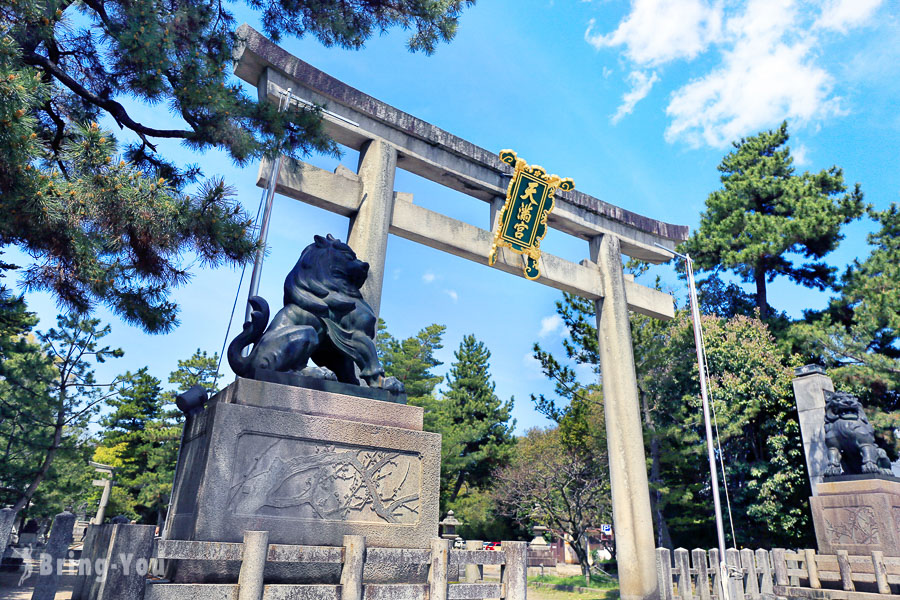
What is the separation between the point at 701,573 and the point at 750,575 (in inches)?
30.4

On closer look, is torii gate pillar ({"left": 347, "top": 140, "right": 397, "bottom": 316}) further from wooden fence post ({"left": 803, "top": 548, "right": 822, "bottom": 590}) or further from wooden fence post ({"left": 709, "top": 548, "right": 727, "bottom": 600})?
wooden fence post ({"left": 803, "top": 548, "right": 822, "bottom": 590})

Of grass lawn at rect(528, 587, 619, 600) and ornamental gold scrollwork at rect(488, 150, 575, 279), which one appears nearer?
ornamental gold scrollwork at rect(488, 150, 575, 279)

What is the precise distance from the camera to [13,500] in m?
13.4

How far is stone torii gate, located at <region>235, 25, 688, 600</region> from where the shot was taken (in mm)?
6730

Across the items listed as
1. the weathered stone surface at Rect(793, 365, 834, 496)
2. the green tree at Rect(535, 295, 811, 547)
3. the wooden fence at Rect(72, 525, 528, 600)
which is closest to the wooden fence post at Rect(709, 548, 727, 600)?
the weathered stone surface at Rect(793, 365, 834, 496)

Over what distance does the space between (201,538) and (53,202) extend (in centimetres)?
207

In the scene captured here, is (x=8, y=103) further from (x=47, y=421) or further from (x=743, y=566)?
(x=47, y=421)

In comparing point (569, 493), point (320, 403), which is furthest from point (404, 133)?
point (569, 493)

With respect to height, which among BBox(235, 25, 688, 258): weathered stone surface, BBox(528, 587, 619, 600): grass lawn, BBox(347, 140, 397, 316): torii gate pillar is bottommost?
BBox(528, 587, 619, 600): grass lawn

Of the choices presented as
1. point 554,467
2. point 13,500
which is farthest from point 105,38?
point 13,500

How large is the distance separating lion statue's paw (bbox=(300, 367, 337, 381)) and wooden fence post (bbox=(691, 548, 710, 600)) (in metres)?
5.72

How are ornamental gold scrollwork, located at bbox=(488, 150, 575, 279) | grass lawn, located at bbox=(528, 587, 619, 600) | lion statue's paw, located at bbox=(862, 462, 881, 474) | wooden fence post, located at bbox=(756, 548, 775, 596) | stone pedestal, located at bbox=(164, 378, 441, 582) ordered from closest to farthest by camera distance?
stone pedestal, located at bbox=(164, 378, 441, 582)
wooden fence post, located at bbox=(756, 548, 775, 596)
lion statue's paw, located at bbox=(862, 462, 881, 474)
ornamental gold scrollwork, located at bbox=(488, 150, 575, 279)
grass lawn, located at bbox=(528, 587, 619, 600)

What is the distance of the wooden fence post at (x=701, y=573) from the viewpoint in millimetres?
6593

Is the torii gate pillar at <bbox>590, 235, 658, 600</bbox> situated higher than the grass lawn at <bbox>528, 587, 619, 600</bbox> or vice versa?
the torii gate pillar at <bbox>590, 235, 658, 600</bbox>
